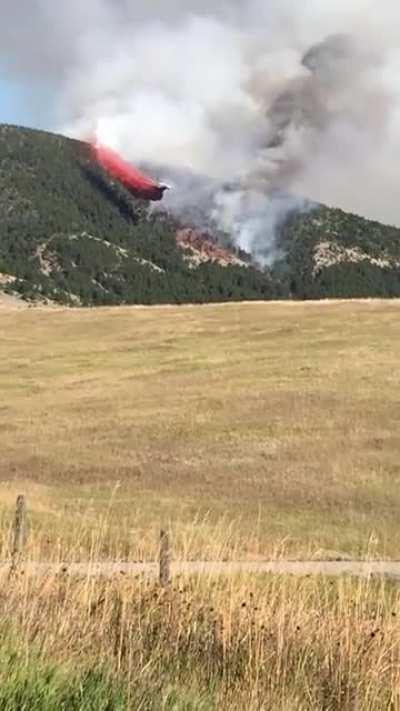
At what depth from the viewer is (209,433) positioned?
129ft

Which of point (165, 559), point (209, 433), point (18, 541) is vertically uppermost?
point (165, 559)

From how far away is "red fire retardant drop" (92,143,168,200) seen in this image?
1358 cm

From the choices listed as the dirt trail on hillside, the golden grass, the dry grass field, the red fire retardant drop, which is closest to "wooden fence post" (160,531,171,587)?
the dirt trail on hillside

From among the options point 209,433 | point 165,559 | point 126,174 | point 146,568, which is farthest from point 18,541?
point 209,433

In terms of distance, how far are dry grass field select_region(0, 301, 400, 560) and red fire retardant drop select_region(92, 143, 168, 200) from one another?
13.8ft

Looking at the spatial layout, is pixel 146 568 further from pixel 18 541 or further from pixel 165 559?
pixel 18 541

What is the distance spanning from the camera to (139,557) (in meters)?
13.1

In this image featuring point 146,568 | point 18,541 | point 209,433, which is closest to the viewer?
point 146,568

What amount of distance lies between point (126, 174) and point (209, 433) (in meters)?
26.1

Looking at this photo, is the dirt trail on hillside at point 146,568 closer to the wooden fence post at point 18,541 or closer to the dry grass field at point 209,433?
the wooden fence post at point 18,541

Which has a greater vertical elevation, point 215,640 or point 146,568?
point 215,640

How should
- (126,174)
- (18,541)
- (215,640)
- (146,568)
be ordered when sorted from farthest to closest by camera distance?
(126,174), (18,541), (146,568), (215,640)

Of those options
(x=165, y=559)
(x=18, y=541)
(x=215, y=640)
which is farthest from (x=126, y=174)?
(x=215, y=640)

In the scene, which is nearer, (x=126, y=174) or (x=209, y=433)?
(x=126, y=174)
